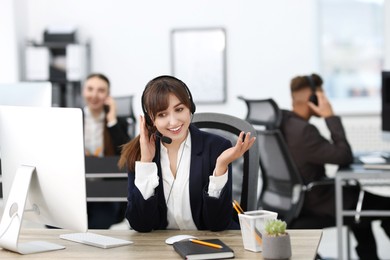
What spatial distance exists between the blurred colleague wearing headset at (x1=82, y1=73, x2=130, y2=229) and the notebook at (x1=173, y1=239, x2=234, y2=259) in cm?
222

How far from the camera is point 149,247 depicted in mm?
2199

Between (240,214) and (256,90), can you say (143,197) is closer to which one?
(240,214)

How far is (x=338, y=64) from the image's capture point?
7488 millimetres

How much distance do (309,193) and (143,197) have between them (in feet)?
6.14

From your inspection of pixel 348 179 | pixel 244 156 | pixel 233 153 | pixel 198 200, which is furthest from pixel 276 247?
pixel 348 179

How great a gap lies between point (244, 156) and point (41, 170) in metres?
0.84

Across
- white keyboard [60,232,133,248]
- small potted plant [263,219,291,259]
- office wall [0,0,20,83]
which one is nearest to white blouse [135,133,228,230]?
white keyboard [60,232,133,248]

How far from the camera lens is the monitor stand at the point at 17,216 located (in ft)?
7.22

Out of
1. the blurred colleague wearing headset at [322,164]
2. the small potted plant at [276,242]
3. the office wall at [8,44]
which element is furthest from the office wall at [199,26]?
the small potted plant at [276,242]

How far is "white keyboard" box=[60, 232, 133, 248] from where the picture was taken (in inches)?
88.0

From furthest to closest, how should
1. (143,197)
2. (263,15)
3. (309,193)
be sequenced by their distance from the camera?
(263,15)
(309,193)
(143,197)

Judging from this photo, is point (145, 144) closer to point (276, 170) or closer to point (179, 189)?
point (179, 189)

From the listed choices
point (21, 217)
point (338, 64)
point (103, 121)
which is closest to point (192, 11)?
point (338, 64)

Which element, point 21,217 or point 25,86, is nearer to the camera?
point 21,217
